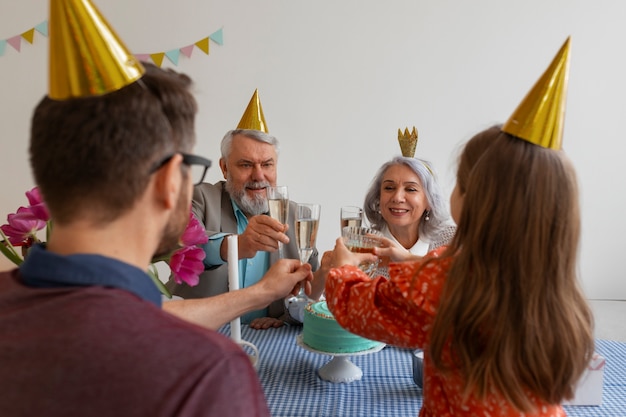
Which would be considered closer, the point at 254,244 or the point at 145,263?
the point at 145,263

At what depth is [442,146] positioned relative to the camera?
278 cm

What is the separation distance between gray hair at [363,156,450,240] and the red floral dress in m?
1.14

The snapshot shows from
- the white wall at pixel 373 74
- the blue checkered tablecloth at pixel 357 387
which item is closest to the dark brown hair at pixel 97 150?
the blue checkered tablecloth at pixel 357 387

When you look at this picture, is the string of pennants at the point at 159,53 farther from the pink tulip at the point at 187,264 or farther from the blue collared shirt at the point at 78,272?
the blue collared shirt at the point at 78,272

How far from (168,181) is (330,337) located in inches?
27.5

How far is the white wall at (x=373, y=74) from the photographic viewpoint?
268cm

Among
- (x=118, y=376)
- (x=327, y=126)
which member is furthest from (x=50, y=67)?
(x=327, y=126)

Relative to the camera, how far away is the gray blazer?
5.84ft

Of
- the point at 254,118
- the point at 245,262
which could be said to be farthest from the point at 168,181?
the point at 254,118

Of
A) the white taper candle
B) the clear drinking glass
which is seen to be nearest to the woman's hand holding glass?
the clear drinking glass

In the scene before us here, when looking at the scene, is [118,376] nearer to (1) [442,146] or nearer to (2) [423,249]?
(2) [423,249]

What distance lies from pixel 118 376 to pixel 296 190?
2417mm

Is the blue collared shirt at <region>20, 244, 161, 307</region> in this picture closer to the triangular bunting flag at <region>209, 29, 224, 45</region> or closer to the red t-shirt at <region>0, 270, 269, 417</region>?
the red t-shirt at <region>0, 270, 269, 417</region>

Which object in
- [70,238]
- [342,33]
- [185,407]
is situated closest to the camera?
[185,407]
